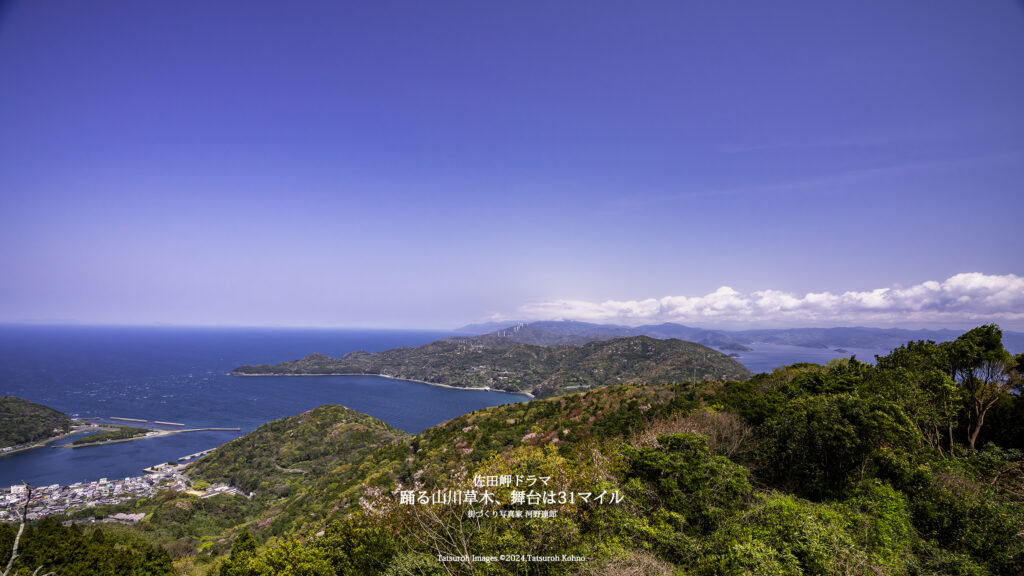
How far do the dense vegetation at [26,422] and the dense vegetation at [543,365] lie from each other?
7104cm

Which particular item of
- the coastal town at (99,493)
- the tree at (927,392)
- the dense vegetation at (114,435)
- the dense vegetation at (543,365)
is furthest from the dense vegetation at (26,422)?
the tree at (927,392)

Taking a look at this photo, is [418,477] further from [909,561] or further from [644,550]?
[909,561]

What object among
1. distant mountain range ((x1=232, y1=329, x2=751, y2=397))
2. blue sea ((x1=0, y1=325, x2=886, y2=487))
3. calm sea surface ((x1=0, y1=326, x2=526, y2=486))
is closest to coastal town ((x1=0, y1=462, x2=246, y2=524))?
blue sea ((x1=0, y1=325, x2=886, y2=487))

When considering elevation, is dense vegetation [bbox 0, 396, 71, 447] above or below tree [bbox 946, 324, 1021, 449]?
below

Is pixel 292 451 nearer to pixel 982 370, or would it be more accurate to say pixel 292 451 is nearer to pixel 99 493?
pixel 99 493

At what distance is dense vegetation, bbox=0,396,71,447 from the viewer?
225ft

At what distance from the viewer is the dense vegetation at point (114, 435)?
227 ft

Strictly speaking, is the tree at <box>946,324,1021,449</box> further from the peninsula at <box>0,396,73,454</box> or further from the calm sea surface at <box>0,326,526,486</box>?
the peninsula at <box>0,396,73,454</box>

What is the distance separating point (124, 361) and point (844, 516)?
9933 inches

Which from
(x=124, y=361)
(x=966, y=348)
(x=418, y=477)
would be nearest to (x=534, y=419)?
(x=418, y=477)

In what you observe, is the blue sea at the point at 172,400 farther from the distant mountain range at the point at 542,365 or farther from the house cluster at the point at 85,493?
the distant mountain range at the point at 542,365

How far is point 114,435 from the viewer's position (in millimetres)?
71750

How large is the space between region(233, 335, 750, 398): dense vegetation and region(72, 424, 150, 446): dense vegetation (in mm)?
78202

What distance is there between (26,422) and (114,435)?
63.7 ft
